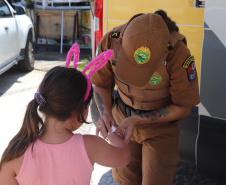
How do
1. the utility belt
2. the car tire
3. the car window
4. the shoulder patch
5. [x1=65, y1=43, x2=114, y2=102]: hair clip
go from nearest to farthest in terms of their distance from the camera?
1. [x1=65, y1=43, x2=114, y2=102]: hair clip
2. the shoulder patch
3. the utility belt
4. the car window
5. the car tire

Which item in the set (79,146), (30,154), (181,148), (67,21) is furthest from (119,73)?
(67,21)

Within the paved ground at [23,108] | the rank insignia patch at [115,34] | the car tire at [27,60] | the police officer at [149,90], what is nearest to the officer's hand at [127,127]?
the police officer at [149,90]

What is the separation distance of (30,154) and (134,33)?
2.56 ft

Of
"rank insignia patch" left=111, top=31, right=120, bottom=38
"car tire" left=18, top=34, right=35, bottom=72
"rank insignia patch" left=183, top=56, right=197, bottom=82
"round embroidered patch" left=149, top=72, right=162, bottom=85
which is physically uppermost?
"rank insignia patch" left=111, top=31, right=120, bottom=38

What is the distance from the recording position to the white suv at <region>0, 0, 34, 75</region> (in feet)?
18.2

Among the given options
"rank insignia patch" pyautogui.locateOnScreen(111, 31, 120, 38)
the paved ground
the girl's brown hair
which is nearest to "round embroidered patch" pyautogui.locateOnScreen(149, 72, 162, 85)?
"rank insignia patch" pyautogui.locateOnScreen(111, 31, 120, 38)

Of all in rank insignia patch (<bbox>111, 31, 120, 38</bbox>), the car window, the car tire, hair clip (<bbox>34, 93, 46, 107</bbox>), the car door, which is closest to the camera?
hair clip (<bbox>34, 93, 46, 107</bbox>)

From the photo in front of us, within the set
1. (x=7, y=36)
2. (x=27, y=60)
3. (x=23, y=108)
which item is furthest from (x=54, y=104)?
(x=27, y=60)

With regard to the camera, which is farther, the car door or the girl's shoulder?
the car door

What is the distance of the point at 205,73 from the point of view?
226cm

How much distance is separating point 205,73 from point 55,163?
1266 mm

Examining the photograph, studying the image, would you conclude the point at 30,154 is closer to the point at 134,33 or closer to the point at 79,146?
the point at 79,146

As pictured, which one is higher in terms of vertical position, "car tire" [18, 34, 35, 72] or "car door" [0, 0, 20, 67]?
"car door" [0, 0, 20, 67]

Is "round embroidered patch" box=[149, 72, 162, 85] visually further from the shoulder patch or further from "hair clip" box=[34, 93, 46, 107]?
"hair clip" box=[34, 93, 46, 107]
